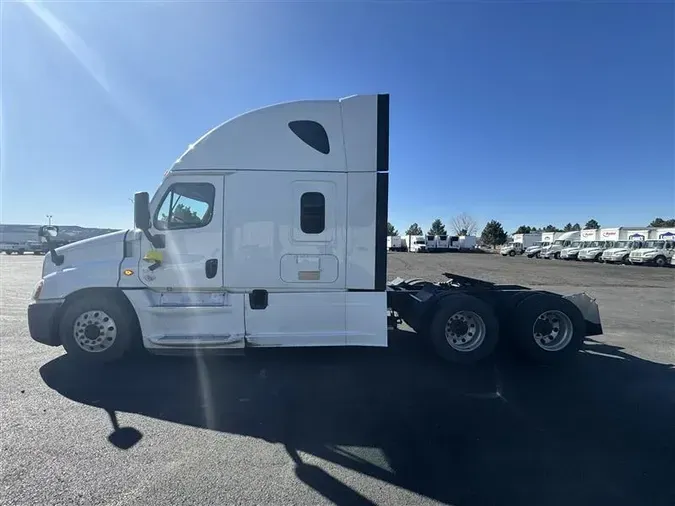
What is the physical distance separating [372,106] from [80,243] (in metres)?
4.55

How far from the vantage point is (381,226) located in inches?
195

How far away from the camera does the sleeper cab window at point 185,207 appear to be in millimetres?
4953

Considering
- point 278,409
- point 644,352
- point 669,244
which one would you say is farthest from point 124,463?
point 669,244

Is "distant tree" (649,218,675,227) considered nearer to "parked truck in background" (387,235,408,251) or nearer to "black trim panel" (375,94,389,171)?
"parked truck in background" (387,235,408,251)

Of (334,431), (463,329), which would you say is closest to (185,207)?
(334,431)

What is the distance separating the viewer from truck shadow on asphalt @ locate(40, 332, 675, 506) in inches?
111

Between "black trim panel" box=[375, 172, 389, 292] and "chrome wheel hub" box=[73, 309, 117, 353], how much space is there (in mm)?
3724

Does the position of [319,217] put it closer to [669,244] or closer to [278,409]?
[278,409]

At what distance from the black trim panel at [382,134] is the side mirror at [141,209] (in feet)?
10.2

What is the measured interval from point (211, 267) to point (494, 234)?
9363 centimetres

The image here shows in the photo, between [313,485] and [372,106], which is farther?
[372,106]

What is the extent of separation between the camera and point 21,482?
8.88 feet

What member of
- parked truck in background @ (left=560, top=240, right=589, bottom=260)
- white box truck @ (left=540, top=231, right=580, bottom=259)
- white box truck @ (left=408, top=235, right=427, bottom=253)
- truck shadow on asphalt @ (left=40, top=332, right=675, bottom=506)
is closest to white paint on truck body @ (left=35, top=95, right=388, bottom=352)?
truck shadow on asphalt @ (left=40, top=332, right=675, bottom=506)

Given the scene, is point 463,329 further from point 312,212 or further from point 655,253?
point 655,253
